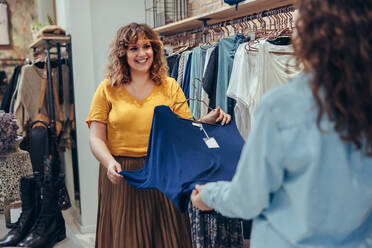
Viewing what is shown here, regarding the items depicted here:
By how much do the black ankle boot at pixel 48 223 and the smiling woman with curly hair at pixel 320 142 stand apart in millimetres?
1476

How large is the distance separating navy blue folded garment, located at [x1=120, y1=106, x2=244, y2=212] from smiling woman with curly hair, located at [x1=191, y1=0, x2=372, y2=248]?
52cm

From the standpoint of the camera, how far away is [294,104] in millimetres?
853

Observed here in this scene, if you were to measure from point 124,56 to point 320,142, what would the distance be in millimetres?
1367

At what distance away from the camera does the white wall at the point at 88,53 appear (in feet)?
11.1

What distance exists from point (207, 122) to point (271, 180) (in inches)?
36.9

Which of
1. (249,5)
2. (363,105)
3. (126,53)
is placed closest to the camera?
(363,105)

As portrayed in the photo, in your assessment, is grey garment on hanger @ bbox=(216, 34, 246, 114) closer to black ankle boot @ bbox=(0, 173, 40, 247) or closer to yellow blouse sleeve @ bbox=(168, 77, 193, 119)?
yellow blouse sleeve @ bbox=(168, 77, 193, 119)

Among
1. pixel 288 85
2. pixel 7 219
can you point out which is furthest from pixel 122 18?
pixel 288 85

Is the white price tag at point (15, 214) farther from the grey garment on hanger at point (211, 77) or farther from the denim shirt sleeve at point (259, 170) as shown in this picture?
the denim shirt sleeve at point (259, 170)

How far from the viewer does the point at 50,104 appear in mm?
3650

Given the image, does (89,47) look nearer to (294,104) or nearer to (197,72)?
(197,72)

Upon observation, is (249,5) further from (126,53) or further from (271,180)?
(271,180)

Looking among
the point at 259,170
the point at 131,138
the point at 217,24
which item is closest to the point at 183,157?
the point at 131,138

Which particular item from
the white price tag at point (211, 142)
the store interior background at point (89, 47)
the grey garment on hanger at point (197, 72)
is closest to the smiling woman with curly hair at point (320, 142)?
the white price tag at point (211, 142)
